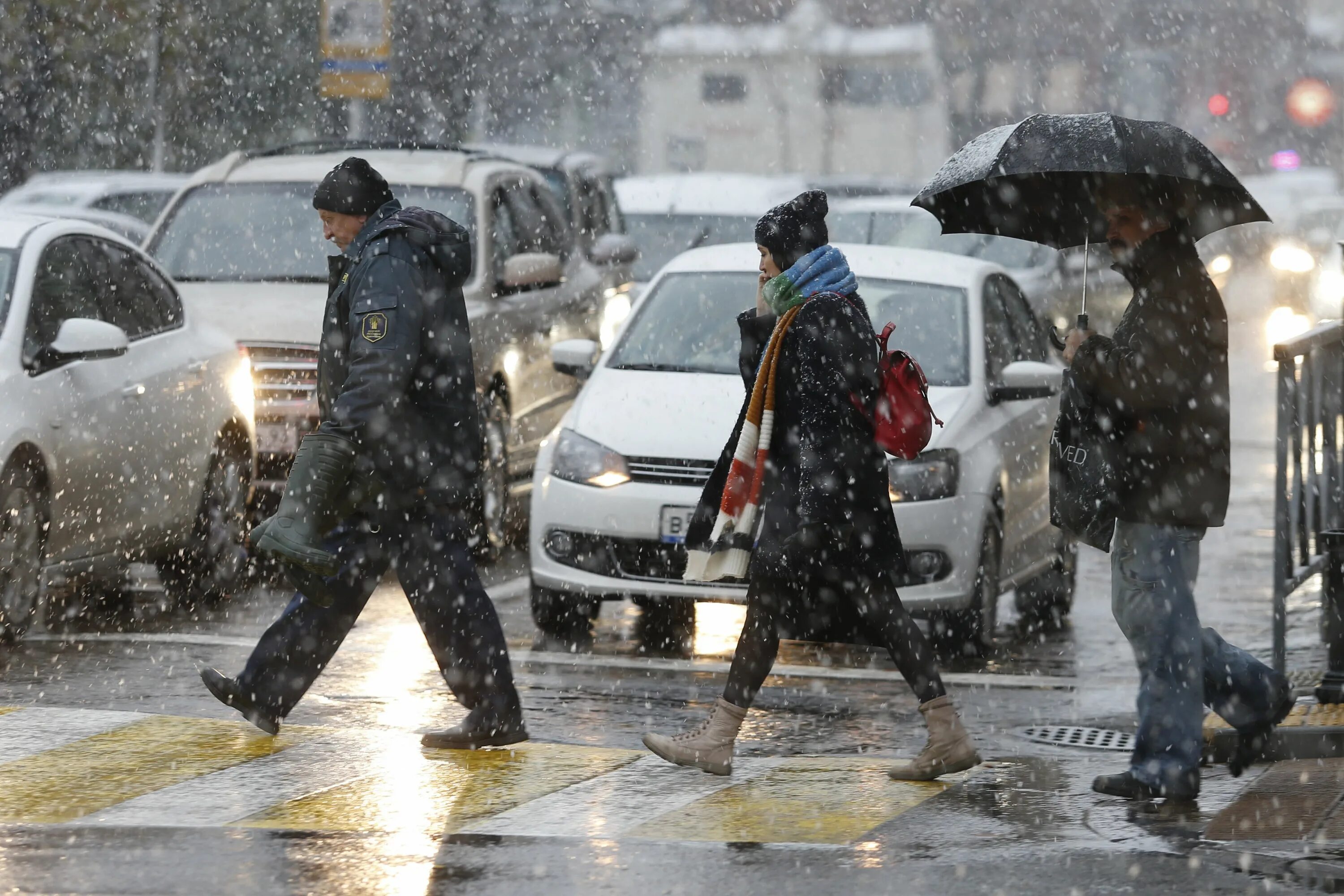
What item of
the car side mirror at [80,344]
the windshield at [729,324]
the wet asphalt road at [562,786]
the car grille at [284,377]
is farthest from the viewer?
the car grille at [284,377]

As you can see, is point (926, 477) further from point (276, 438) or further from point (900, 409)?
point (276, 438)

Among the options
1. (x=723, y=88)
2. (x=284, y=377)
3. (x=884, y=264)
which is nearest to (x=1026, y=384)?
(x=884, y=264)

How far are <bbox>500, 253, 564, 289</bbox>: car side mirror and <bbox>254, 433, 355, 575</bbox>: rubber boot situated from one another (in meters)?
6.02

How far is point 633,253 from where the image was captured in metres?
15.7

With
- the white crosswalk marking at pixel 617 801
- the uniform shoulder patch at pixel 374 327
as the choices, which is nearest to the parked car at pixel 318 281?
the uniform shoulder patch at pixel 374 327

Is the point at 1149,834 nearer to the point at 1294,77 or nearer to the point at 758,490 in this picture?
the point at 758,490

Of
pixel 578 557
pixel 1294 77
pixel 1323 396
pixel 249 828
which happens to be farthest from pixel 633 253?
pixel 1294 77

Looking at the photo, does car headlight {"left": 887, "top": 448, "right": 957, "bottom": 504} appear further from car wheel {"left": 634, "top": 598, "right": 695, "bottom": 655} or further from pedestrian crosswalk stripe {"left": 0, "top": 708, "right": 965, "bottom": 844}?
pedestrian crosswalk stripe {"left": 0, "top": 708, "right": 965, "bottom": 844}

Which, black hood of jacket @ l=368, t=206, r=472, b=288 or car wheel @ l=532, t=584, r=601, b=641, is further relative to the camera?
car wheel @ l=532, t=584, r=601, b=641

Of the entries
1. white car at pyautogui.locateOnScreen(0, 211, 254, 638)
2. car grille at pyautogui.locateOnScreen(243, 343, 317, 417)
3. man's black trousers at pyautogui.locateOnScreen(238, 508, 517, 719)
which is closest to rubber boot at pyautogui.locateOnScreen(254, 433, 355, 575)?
man's black trousers at pyautogui.locateOnScreen(238, 508, 517, 719)

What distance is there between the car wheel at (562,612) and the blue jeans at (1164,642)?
→ 3.46 metres

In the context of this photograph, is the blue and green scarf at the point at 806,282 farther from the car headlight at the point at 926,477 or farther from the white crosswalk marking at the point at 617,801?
the car headlight at the point at 926,477

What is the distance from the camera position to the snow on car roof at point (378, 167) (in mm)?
13414

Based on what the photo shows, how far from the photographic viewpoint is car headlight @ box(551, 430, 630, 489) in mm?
9461
